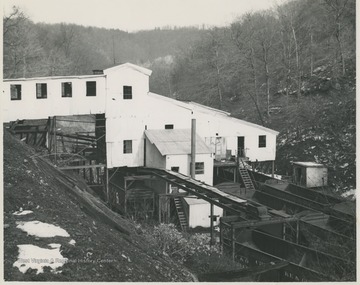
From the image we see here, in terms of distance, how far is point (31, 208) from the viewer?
14.3 meters

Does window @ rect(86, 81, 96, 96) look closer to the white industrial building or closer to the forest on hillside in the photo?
the white industrial building

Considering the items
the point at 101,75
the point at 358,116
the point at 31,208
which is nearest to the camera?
the point at 358,116

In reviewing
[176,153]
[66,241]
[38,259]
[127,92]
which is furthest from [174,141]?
[38,259]

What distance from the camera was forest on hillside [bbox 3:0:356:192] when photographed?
4212 centimetres

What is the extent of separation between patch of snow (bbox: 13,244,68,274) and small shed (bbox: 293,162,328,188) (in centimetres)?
2734

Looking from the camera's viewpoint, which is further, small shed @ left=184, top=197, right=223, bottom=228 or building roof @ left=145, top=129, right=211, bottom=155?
building roof @ left=145, top=129, right=211, bottom=155

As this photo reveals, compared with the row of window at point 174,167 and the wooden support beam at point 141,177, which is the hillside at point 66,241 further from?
the row of window at point 174,167

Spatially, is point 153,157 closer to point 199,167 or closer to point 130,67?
point 199,167

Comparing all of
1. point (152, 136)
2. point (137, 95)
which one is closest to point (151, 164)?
point (152, 136)

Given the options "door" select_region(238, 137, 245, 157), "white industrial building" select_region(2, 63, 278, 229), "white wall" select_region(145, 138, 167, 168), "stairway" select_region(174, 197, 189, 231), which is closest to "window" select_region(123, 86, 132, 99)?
"white industrial building" select_region(2, 63, 278, 229)

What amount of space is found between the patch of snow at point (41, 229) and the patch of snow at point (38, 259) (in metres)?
0.80

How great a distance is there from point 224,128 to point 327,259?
1744 centimetres

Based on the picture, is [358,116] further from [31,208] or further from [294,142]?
[294,142]

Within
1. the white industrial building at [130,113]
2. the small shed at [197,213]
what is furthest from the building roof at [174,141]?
the small shed at [197,213]
